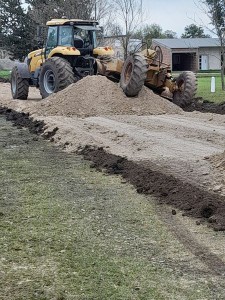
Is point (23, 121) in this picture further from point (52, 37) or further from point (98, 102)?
point (52, 37)

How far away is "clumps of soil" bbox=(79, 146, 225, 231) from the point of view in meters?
5.92

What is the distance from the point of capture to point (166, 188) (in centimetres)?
699

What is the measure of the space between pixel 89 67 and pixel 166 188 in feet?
39.9

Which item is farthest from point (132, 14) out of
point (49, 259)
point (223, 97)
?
point (49, 259)

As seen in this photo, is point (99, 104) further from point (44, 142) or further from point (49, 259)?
point (49, 259)

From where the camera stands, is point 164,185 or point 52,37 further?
point 52,37

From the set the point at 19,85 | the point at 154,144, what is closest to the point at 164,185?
the point at 154,144

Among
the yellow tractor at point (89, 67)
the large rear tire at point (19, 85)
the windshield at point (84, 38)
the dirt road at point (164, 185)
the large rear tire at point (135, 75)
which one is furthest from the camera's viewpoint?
the large rear tire at point (19, 85)

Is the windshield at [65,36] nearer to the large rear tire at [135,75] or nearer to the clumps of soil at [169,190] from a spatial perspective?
the large rear tire at [135,75]

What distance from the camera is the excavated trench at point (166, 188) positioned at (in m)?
5.93

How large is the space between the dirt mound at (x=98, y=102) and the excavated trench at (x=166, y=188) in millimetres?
5456

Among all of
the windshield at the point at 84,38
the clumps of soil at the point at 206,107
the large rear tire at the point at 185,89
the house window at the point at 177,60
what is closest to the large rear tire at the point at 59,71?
the windshield at the point at 84,38

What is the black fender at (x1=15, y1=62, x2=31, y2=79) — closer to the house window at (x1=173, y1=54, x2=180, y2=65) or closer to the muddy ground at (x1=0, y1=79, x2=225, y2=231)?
the muddy ground at (x1=0, y1=79, x2=225, y2=231)

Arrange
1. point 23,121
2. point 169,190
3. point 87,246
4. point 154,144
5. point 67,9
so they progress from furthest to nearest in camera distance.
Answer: point 67,9 → point 23,121 → point 154,144 → point 169,190 → point 87,246
